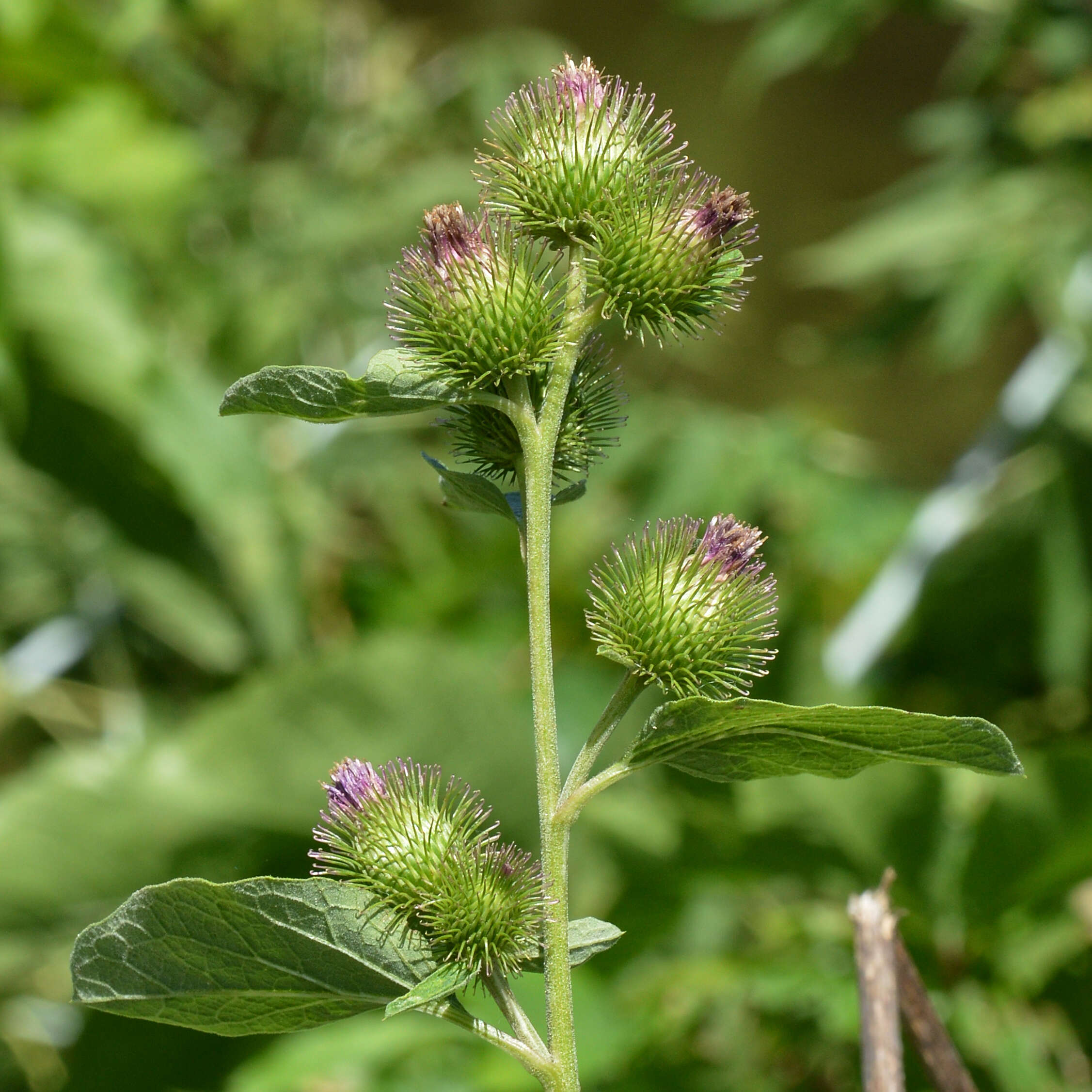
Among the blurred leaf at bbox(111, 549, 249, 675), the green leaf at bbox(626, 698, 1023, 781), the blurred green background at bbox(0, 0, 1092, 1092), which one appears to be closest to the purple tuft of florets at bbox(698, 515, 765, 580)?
the green leaf at bbox(626, 698, 1023, 781)

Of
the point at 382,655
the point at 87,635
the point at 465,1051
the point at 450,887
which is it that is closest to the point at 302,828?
the point at 382,655

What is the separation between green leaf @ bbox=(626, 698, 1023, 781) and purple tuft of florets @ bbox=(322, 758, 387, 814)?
0.13m

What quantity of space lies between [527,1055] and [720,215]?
1.23ft

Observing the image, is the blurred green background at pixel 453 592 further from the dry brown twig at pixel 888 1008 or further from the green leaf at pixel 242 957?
the green leaf at pixel 242 957

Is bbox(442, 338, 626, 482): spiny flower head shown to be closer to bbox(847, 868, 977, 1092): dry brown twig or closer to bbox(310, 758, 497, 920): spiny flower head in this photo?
bbox(310, 758, 497, 920): spiny flower head

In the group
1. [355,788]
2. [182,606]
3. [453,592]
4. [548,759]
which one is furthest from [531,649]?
[453,592]

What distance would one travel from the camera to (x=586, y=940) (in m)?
0.58

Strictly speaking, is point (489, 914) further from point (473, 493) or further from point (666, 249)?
point (666, 249)

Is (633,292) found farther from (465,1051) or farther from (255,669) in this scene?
(255,669)

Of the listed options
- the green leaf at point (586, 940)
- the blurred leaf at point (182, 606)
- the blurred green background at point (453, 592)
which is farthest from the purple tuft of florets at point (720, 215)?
the blurred leaf at point (182, 606)

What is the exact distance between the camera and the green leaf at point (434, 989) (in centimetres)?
50

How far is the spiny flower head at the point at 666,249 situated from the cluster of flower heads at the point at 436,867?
0.24m

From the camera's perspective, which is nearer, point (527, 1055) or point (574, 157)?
point (527, 1055)

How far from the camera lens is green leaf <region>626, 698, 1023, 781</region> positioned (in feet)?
1.62
